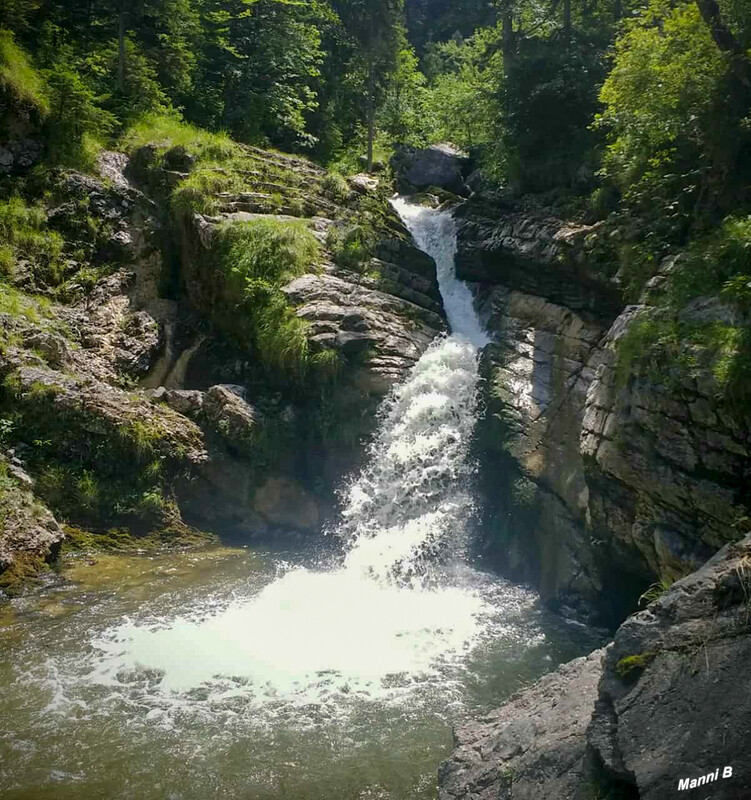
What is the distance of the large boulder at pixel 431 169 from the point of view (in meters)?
22.4

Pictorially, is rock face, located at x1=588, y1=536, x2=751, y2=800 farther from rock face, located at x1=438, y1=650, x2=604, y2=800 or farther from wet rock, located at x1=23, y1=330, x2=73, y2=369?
wet rock, located at x1=23, y1=330, x2=73, y2=369

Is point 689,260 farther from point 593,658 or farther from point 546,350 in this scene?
point 593,658

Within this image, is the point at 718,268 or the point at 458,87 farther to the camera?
the point at 458,87

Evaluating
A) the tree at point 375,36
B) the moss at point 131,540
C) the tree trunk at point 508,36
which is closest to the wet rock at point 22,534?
the moss at point 131,540

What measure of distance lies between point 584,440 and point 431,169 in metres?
15.6

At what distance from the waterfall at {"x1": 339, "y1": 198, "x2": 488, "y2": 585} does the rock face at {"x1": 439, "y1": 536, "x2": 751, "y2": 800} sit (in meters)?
5.53

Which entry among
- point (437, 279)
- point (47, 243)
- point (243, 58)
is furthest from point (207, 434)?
point (243, 58)

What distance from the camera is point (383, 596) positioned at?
10430mm

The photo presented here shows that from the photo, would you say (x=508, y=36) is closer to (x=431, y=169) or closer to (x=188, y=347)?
(x=431, y=169)

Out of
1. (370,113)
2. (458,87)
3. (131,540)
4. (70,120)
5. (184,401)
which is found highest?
(458,87)

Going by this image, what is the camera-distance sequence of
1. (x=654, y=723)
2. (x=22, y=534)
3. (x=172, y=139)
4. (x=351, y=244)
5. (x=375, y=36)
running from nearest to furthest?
(x=654, y=723) < (x=22, y=534) < (x=351, y=244) < (x=172, y=139) < (x=375, y=36)

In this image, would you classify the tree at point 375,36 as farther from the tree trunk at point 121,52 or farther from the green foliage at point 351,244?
the green foliage at point 351,244

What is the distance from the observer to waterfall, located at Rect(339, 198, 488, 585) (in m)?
11.7

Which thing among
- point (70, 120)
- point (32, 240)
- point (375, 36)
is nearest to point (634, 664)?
point (32, 240)
